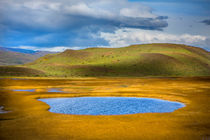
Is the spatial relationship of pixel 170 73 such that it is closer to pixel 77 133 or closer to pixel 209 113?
pixel 209 113

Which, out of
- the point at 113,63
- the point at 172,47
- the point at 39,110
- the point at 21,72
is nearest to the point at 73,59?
the point at 113,63

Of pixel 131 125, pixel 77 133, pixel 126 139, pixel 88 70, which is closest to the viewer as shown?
pixel 126 139

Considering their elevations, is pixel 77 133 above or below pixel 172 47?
below

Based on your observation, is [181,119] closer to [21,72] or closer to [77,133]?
[77,133]

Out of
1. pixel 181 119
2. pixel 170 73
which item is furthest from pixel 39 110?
pixel 170 73

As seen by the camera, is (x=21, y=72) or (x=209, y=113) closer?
(x=209, y=113)

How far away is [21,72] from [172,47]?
12365 cm

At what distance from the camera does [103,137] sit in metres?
12.1

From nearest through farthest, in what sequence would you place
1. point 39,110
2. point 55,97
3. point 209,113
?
point 209,113 → point 39,110 → point 55,97

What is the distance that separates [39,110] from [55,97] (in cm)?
960

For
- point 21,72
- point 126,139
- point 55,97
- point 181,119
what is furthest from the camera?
point 21,72

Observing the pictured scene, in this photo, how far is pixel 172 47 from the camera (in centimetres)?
17712

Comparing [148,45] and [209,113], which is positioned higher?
[148,45]

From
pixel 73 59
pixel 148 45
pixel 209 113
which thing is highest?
pixel 148 45
